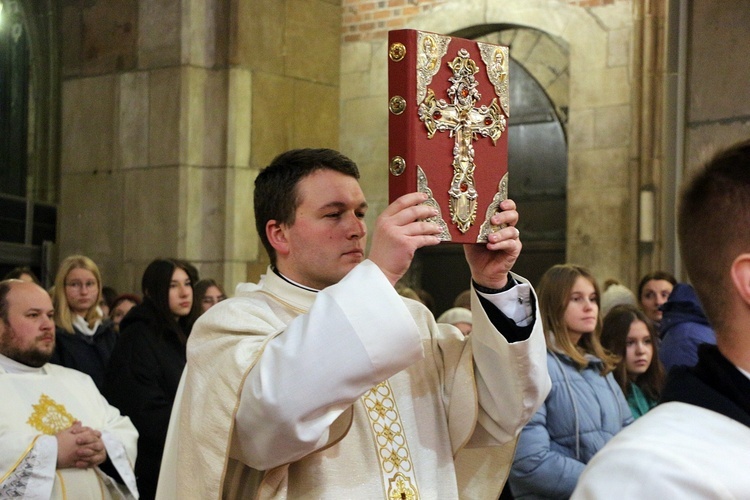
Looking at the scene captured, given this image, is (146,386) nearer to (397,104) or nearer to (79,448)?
(79,448)

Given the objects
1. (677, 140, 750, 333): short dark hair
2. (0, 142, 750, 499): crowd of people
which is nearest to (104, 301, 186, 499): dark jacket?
(0, 142, 750, 499): crowd of people

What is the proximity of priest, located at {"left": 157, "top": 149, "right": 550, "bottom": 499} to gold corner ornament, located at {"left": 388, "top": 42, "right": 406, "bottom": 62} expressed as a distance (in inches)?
13.4

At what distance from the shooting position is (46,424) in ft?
16.0

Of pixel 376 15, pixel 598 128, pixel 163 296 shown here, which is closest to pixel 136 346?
pixel 163 296

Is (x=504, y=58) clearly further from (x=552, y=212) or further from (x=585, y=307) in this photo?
(x=552, y=212)

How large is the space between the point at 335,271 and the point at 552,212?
767 centimetres

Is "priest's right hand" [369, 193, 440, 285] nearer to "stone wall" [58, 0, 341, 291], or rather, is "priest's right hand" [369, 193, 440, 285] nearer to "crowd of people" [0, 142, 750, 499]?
"crowd of people" [0, 142, 750, 499]

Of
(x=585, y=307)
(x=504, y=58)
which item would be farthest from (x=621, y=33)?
(x=504, y=58)

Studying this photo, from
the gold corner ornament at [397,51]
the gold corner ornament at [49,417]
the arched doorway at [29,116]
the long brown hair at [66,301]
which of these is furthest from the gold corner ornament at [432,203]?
the arched doorway at [29,116]

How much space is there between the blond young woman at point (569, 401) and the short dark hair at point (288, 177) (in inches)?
74.5

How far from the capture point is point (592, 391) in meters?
4.86

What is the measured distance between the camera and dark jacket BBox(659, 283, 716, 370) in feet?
15.9

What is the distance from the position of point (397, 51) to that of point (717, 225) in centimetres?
110

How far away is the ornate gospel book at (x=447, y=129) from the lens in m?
2.71
